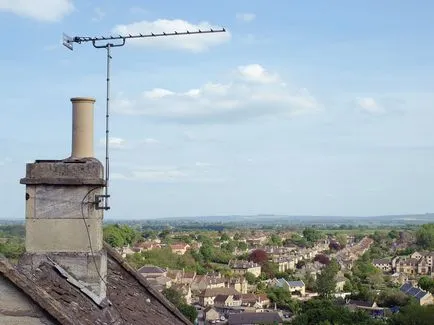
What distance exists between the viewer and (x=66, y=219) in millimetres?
5309

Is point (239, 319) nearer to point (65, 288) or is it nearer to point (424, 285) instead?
point (424, 285)

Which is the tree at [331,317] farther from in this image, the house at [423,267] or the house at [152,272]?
the house at [423,267]

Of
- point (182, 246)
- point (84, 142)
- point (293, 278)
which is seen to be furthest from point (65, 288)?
point (182, 246)

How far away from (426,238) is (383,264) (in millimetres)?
33138

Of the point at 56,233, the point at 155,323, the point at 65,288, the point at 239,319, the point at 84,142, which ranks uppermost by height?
the point at 84,142

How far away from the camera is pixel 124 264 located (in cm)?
685

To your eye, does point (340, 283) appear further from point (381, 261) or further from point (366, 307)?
point (381, 261)

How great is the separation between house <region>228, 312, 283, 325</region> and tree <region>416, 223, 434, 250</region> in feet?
286

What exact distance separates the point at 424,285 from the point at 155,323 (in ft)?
233

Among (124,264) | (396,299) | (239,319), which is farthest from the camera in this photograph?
(396,299)

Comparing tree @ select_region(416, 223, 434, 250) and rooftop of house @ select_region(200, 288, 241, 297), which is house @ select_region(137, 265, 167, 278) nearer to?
rooftop of house @ select_region(200, 288, 241, 297)

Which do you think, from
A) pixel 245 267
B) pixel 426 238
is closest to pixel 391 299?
pixel 245 267

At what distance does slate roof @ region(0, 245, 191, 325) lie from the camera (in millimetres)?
4309

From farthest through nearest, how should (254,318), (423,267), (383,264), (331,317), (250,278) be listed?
(383,264) → (423,267) → (250,278) → (254,318) → (331,317)
